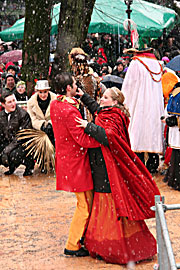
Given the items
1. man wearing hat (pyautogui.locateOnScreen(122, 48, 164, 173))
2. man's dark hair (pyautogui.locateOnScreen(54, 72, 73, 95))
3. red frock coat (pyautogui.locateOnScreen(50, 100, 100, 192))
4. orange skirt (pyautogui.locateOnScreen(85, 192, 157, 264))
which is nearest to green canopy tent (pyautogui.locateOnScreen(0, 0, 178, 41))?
man wearing hat (pyautogui.locateOnScreen(122, 48, 164, 173))

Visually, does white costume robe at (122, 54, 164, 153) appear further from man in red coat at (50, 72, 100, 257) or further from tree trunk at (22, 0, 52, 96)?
tree trunk at (22, 0, 52, 96)

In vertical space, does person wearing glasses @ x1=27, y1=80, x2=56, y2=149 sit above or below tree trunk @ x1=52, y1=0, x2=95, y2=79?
below

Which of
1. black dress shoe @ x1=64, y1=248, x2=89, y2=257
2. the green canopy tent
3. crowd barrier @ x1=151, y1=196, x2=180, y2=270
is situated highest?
the green canopy tent

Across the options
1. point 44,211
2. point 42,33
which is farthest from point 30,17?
point 44,211

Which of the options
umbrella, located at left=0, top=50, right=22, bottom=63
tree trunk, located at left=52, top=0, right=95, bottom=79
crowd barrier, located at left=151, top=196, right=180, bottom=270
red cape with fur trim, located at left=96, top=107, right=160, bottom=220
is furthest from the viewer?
umbrella, located at left=0, top=50, right=22, bottom=63

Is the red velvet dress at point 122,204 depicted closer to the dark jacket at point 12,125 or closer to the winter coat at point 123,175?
the winter coat at point 123,175

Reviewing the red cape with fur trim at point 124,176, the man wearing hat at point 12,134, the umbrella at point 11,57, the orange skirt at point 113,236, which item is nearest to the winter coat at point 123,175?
the red cape with fur trim at point 124,176

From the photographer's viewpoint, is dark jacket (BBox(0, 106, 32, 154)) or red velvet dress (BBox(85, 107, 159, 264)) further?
dark jacket (BBox(0, 106, 32, 154))

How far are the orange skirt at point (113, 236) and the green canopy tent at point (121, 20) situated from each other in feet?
39.7

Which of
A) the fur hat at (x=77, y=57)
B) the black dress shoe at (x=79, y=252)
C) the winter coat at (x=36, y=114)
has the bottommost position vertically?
the black dress shoe at (x=79, y=252)

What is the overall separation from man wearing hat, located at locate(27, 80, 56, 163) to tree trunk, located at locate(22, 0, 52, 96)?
251cm

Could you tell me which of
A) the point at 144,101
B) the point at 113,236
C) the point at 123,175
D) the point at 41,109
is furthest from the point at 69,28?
the point at 113,236

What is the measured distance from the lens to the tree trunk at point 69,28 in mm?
10016

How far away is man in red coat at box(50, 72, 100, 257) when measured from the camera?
4457mm
